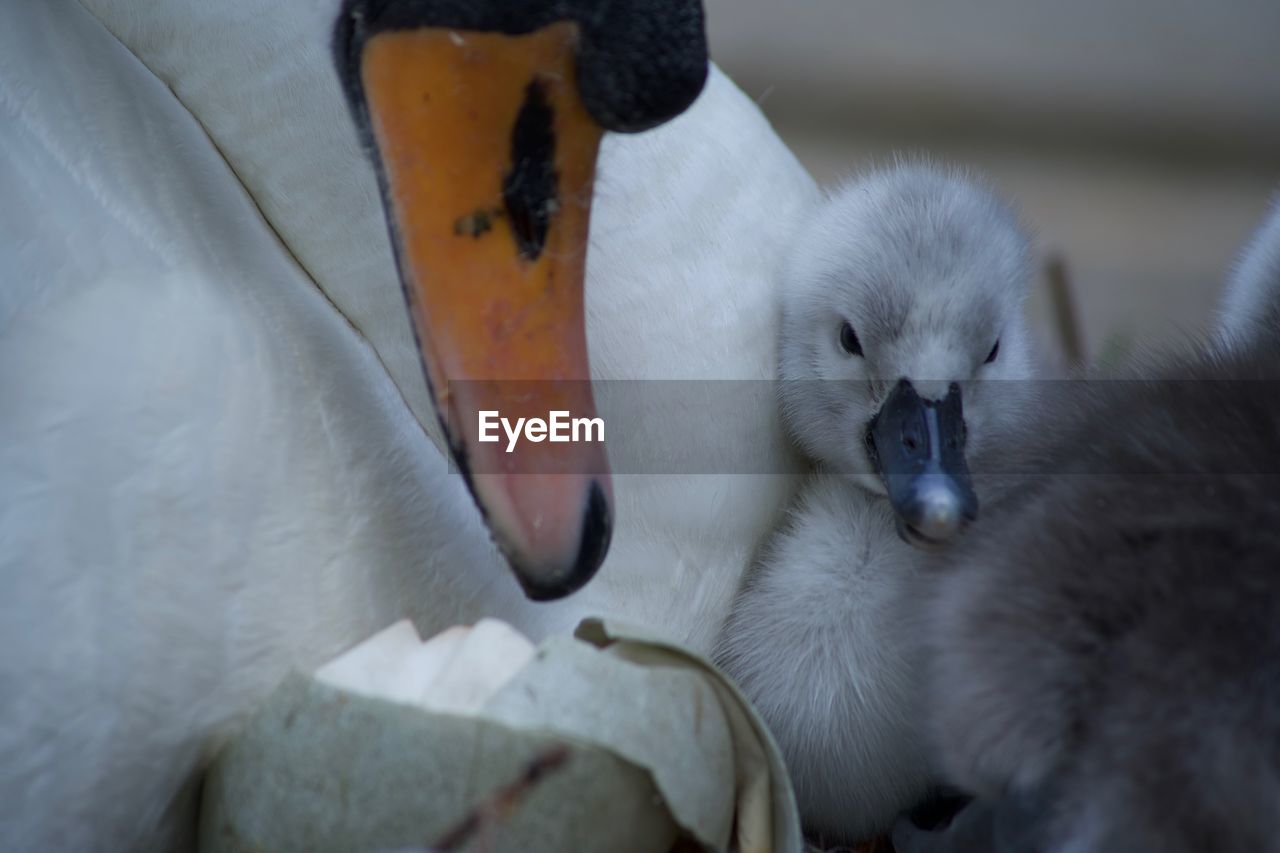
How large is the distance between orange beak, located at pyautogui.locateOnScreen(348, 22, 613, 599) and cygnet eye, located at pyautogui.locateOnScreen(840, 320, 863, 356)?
26cm

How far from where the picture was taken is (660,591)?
2.67 ft

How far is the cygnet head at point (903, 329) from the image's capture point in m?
0.83

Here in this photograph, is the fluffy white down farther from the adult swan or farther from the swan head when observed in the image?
the swan head

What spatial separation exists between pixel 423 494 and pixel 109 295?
185 mm

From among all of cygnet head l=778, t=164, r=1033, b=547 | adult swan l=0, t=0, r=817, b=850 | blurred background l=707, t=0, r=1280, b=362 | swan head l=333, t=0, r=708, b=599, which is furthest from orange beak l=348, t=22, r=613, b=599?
blurred background l=707, t=0, r=1280, b=362

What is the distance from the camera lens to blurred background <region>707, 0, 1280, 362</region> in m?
2.44

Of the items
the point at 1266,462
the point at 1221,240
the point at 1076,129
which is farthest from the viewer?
the point at 1076,129

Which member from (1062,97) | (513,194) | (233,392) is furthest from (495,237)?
(1062,97)

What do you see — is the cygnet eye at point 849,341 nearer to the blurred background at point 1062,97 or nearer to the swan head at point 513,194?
the swan head at point 513,194

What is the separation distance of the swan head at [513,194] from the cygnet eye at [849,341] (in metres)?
0.25

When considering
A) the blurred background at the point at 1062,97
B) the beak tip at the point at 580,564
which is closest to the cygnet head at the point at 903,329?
the beak tip at the point at 580,564

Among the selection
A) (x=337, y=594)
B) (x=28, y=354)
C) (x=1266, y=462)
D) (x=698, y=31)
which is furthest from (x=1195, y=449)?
(x=28, y=354)

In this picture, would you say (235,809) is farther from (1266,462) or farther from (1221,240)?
(1221,240)

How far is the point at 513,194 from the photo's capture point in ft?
2.19
